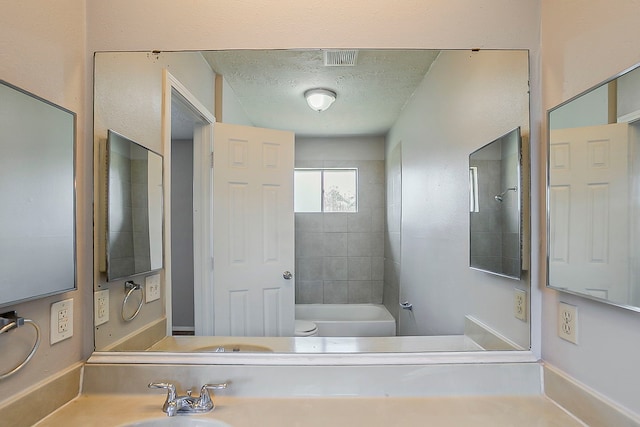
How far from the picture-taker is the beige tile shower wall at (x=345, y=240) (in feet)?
4.09

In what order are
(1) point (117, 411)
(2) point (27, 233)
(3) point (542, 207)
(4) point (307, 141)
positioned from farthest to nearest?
(4) point (307, 141) < (3) point (542, 207) < (1) point (117, 411) < (2) point (27, 233)

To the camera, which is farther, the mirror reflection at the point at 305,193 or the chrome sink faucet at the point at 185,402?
the mirror reflection at the point at 305,193

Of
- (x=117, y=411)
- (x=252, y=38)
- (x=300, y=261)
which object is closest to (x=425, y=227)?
(x=300, y=261)

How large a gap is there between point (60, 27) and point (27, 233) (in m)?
0.67

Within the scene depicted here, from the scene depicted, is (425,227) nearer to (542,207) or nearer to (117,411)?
(542,207)

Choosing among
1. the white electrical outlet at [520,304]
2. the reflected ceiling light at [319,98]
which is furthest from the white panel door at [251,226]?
the white electrical outlet at [520,304]

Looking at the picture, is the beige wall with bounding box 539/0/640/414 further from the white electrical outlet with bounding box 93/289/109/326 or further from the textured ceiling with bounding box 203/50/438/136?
the white electrical outlet with bounding box 93/289/109/326

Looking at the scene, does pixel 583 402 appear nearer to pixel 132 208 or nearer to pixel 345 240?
pixel 345 240

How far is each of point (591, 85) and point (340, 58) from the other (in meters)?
0.76

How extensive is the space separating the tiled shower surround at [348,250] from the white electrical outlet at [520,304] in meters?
0.46

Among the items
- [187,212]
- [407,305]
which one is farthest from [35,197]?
[407,305]

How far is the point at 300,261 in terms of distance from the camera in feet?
4.13

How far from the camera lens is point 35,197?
0.90m

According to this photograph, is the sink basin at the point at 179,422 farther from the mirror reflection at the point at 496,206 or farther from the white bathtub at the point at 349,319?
the mirror reflection at the point at 496,206
